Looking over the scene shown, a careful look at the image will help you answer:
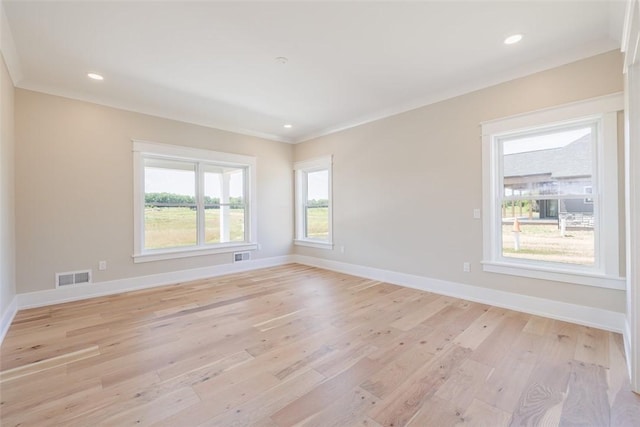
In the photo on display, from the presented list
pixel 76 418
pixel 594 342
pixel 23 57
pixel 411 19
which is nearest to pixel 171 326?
pixel 76 418

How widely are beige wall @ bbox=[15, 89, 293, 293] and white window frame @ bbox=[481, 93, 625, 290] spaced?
4.53 meters

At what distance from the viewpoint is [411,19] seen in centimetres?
237

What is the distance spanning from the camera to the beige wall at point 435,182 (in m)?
2.92

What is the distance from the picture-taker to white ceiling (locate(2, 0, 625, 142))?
2.26 m

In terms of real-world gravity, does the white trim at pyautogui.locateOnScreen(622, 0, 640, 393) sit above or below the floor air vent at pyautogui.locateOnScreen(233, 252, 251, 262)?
above

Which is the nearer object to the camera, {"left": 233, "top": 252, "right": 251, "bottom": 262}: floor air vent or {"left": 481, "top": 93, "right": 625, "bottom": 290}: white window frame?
{"left": 481, "top": 93, "right": 625, "bottom": 290}: white window frame

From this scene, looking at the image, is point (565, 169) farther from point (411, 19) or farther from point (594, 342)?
point (411, 19)

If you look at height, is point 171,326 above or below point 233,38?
below

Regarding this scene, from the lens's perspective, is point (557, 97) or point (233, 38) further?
point (557, 97)

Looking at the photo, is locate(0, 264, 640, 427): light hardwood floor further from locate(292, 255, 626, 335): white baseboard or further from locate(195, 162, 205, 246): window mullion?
Result: locate(195, 162, 205, 246): window mullion

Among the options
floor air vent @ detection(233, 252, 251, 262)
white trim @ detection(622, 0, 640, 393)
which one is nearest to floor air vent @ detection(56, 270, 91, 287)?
floor air vent @ detection(233, 252, 251, 262)

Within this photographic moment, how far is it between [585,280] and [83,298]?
5.93 meters

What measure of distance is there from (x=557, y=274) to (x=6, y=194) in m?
5.92

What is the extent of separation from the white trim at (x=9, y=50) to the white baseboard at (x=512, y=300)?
4920 millimetres
